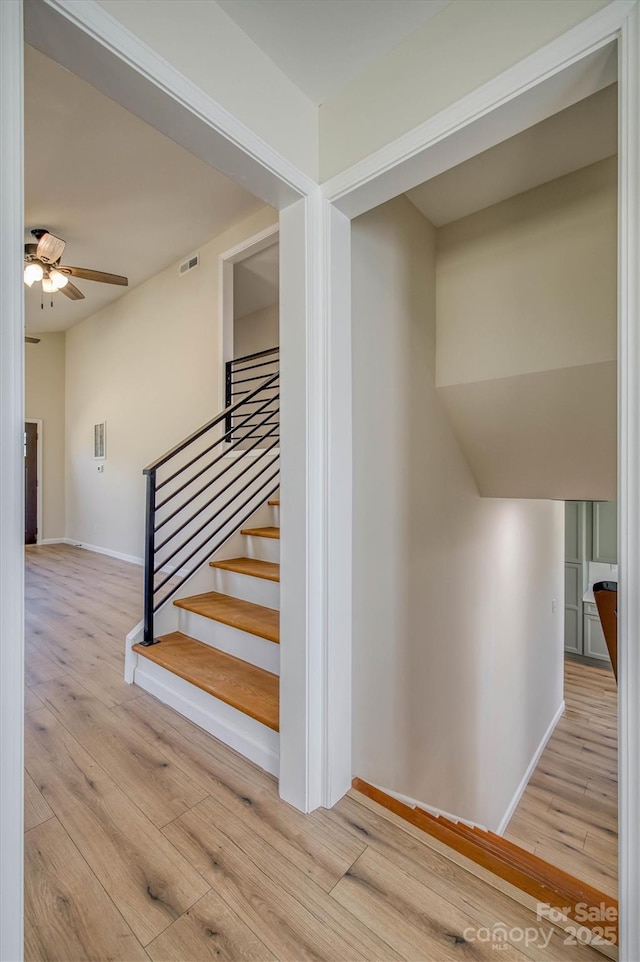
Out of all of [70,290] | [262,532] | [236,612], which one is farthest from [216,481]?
[70,290]

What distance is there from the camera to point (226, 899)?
47.3 inches

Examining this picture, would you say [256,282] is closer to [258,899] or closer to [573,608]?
[258,899]

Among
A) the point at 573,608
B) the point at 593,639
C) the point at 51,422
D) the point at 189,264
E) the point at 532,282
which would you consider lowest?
the point at 593,639

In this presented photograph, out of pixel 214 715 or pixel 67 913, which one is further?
pixel 214 715

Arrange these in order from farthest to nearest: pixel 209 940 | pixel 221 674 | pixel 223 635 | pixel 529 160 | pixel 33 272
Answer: pixel 33 272, pixel 223 635, pixel 221 674, pixel 529 160, pixel 209 940

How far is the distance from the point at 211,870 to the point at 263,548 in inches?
72.5

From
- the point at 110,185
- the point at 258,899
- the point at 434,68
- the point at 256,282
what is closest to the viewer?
the point at 258,899

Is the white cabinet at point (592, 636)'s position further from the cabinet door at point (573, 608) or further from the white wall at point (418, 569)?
the white wall at point (418, 569)

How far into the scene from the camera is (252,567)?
109 inches

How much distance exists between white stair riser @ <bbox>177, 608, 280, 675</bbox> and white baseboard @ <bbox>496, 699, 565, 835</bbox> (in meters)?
2.93

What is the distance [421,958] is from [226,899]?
52 cm

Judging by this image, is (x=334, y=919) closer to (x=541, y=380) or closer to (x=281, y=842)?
(x=281, y=842)

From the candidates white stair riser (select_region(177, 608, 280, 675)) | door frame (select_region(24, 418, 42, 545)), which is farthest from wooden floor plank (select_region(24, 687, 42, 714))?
door frame (select_region(24, 418, 42, 545))

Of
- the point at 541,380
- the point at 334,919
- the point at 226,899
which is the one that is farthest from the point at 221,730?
the point at 541,380
